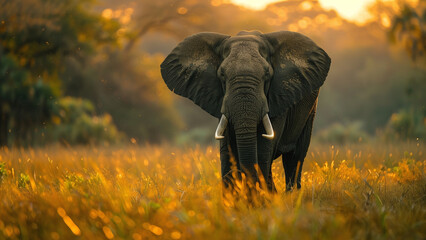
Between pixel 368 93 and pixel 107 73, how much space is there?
23.0m

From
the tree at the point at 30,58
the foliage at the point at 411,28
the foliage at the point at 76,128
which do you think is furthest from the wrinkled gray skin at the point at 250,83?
the foliage at the point at 411,28

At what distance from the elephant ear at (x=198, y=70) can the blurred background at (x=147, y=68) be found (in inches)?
140

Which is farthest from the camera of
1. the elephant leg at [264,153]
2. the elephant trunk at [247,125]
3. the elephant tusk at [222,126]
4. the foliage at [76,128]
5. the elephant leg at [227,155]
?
the foliage at [76,128]

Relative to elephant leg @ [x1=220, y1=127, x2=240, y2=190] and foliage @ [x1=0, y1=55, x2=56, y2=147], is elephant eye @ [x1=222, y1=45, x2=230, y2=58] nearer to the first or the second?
elephant leg @ [x1=220, y1=127, x2=240, y2=190]

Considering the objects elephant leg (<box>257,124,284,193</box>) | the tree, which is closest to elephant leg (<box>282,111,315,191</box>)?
elephant leg (<box>257,124,284,193</box>)

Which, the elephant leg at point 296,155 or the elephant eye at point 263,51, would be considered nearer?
the elephant eye at point 263,51

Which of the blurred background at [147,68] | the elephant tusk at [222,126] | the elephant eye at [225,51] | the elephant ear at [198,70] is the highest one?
the elephant eye at [225,51]

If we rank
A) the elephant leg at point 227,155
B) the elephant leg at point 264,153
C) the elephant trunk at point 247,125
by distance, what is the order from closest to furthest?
1. the elephant trunk at point 247,125
2. the elephant leg at point 264,153
3. the elephant leg at point 227,155

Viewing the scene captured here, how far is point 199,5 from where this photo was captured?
2759 cm

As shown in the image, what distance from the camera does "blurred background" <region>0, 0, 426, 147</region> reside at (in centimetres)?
1514

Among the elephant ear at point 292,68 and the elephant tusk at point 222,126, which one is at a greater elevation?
the elephant ear at point 292,68

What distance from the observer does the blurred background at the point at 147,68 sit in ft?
49.7

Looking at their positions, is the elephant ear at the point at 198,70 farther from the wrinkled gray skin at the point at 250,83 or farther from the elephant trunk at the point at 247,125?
the elephant trunk at the point at 247,125

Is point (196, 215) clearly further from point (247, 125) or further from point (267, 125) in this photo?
point (267, 125)
